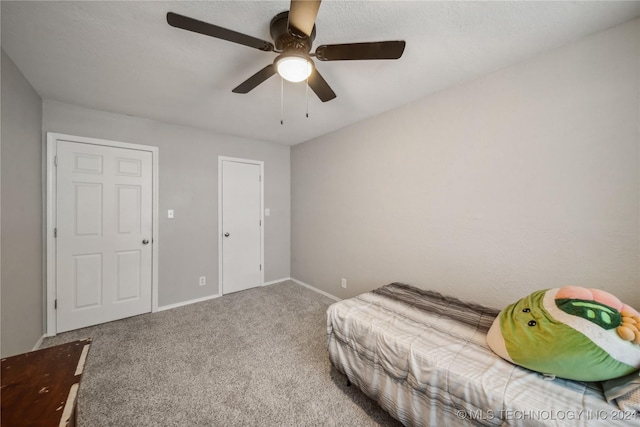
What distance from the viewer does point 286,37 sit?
1310 millimetres

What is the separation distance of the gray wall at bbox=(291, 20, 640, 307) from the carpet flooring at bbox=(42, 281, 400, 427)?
1185 mm

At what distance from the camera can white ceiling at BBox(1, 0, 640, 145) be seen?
4.30 feet

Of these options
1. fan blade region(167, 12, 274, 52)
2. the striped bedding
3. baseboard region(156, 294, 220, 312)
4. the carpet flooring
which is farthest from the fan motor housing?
baseboard region(156, 294, 220, 312)

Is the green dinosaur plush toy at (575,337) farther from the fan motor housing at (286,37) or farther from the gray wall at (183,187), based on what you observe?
the gray wall at (183,187)

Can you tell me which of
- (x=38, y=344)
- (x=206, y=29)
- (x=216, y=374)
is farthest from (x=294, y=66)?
(x=38, y=344)

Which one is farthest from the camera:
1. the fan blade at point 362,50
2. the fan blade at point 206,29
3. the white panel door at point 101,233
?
the white panel door at point 101,233

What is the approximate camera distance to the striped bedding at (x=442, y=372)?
934 mm

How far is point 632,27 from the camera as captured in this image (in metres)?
1.38

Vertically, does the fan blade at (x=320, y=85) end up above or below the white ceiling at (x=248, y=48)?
below

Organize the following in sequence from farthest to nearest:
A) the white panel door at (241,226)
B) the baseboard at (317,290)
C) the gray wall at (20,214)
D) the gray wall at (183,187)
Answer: the white panel door at (241,226)
the baseboard at (317,290)
the gray wall at (183,187)
the gray wall at (20,214)

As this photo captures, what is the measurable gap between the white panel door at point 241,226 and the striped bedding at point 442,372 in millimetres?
2266

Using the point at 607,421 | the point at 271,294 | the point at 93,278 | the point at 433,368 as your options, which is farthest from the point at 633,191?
the point at 93,278

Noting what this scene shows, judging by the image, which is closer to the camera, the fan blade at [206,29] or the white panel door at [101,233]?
the fan blade at [206,29]

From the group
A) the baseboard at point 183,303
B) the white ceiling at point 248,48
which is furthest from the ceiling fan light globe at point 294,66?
the baseboard at point 183,303
